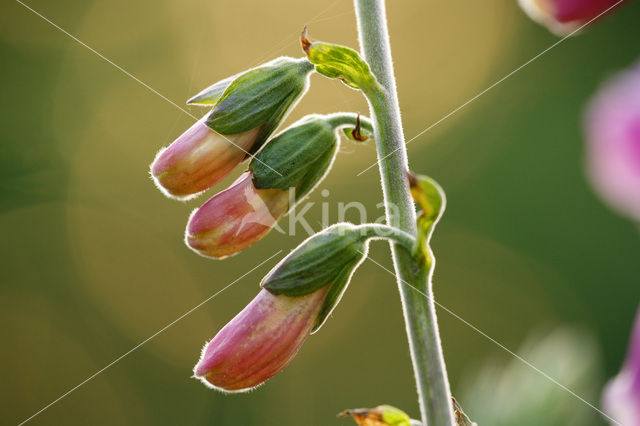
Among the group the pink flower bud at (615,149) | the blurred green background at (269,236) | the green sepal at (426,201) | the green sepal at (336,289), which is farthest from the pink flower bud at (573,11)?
the blurred green background at (269,236)

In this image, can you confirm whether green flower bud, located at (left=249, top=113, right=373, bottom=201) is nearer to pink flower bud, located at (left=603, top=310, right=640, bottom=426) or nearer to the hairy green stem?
the hairy green stem

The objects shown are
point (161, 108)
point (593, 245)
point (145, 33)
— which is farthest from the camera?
point (145, 33)

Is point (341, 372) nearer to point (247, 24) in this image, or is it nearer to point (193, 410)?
point (193, 410)

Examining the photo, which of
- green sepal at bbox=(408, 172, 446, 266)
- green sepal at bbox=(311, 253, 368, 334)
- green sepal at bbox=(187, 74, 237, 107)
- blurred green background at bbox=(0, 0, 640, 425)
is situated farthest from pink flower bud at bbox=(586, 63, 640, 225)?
blurred green background at bbox=(0, 0, 640, 425)

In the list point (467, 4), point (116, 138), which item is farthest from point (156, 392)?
point (467, 4)

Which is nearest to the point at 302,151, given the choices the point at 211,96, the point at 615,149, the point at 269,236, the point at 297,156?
the point at 297,156

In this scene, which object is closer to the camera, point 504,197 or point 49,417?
point 504,197
